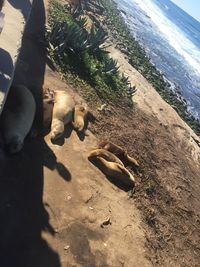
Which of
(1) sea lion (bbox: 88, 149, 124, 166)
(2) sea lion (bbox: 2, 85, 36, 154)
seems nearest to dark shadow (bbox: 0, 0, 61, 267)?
(2) sea lion (bbox: 2, 85, 36, 154)

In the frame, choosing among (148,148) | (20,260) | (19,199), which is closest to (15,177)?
(19,199)

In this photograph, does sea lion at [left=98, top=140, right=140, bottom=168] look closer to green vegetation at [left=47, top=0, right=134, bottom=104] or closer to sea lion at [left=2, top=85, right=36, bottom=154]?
sea lion at [left=2, top=85, right=36, bottom=154]

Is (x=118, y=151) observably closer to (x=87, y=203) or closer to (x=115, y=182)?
(x=115, y=182)

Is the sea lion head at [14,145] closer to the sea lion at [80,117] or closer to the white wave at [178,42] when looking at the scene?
the sea lion at [80,117]

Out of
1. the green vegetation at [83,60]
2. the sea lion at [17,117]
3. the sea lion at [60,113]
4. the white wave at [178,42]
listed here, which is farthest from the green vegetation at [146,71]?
the white wave at [178,42]

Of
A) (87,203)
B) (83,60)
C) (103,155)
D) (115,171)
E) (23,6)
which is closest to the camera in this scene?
(87,203)

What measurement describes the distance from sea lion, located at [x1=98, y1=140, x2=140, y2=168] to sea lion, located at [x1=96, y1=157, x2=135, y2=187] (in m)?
0.53

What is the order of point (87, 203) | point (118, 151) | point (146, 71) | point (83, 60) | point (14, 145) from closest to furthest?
point (14, 145), point (87, 203), point (118, 151), point (83, 60), point (146, 71)

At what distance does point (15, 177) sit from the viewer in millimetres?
7281

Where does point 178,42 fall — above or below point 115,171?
below

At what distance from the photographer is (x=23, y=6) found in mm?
10648

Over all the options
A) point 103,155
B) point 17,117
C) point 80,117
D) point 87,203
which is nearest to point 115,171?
point 103,155

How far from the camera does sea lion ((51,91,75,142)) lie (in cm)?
887

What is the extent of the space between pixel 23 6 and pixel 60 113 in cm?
290
